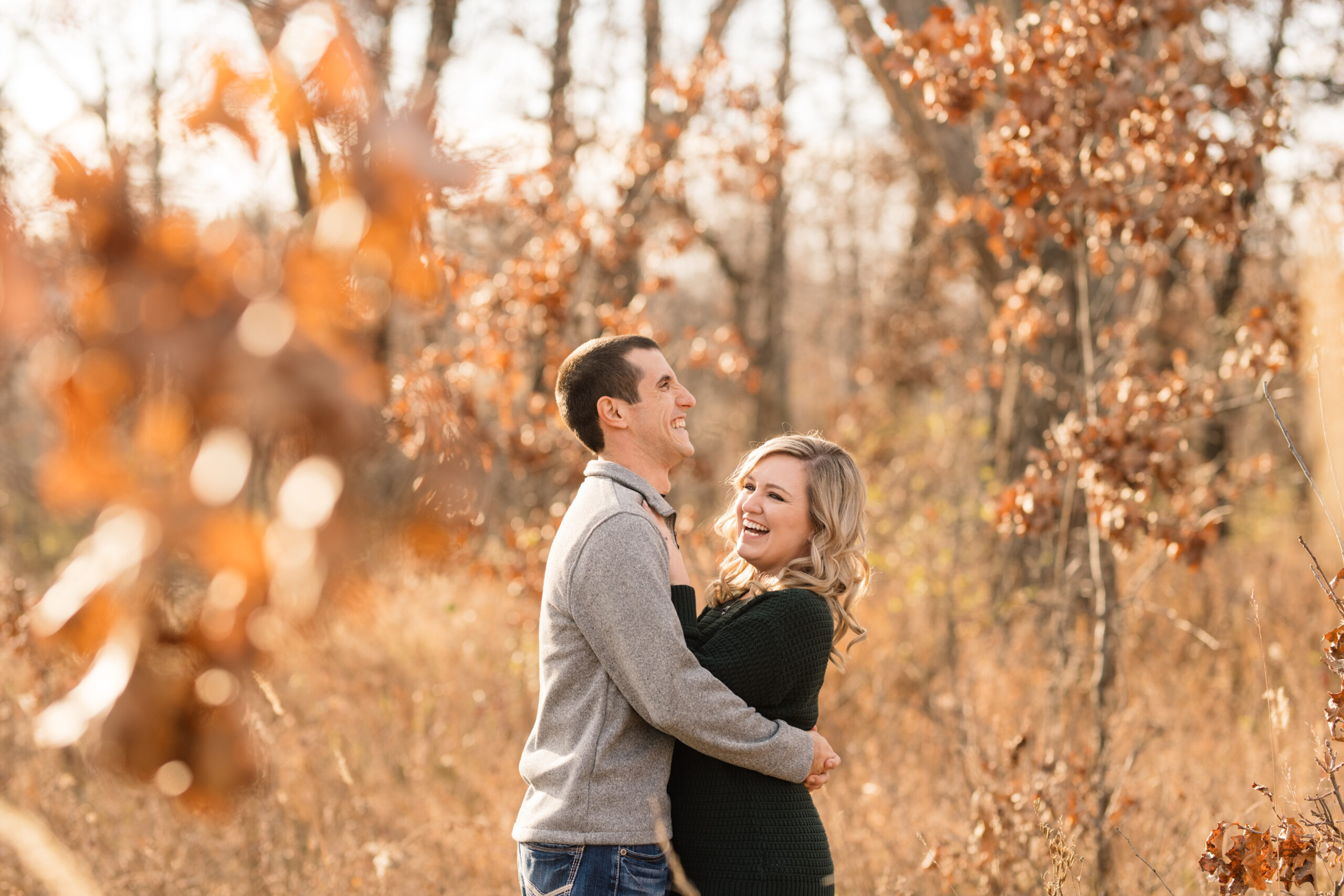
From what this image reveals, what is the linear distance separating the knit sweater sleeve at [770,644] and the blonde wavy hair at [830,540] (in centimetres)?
13

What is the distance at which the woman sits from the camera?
2.23 metres

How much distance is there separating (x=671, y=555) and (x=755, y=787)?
21.8 inches

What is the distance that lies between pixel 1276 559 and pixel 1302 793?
178 inches

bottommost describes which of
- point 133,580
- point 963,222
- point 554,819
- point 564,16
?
point 554,819

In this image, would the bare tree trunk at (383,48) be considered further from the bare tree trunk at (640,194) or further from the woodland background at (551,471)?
the bare tree trunk at (640,194)

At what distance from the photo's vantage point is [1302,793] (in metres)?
4.13

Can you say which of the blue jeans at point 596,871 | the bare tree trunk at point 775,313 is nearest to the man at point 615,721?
the blue jeans at point 596,871

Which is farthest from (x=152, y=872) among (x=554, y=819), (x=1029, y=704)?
(x=1029, y=704)

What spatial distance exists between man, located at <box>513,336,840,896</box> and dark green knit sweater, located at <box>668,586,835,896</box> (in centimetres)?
7

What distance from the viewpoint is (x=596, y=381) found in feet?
8.35

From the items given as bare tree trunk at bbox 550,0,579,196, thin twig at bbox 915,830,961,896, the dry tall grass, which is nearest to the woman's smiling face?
thin twig at bbox 915,830,961,896

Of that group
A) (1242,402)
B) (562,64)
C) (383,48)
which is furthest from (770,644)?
(562,64)

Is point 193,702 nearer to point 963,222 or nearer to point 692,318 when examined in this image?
point 963,222

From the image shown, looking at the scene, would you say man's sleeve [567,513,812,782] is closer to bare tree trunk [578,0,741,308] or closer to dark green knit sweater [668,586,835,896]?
dark green knit sweater [668,586,835,896]
